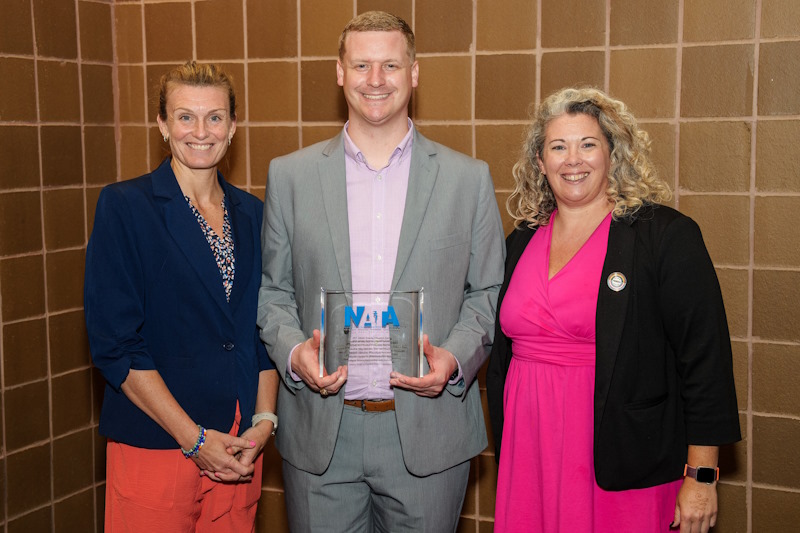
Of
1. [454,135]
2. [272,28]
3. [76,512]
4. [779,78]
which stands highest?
[272,28]

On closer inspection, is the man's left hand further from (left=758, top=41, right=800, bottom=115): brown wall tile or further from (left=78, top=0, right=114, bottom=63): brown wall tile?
(left=78, top=0, right=114, bottom=63): brown wall tile

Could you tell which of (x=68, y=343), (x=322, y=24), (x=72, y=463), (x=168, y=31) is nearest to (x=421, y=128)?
(x=322, y=24)

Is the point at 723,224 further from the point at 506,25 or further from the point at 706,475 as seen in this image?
the point at 706,475

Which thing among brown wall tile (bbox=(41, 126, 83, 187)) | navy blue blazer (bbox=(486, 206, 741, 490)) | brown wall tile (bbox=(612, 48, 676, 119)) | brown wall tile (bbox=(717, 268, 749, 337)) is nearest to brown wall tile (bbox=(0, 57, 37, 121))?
brown wall tile (bbox=(41, 126, 83, 187))

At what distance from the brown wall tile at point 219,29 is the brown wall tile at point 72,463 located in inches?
64.9

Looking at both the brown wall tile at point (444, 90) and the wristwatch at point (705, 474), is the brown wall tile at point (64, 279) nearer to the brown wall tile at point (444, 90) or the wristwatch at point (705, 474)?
the brown wall tile at point (444, 90)

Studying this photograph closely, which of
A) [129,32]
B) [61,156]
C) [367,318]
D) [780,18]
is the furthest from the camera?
[129,32]

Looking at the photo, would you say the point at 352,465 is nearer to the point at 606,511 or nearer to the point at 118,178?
the point at 606,511

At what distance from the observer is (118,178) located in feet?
12.1

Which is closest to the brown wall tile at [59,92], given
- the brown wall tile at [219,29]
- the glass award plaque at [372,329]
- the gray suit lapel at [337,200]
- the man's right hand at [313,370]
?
the brown wall tile at [219,29]

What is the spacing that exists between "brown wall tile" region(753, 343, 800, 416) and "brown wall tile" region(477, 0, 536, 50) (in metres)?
1.36

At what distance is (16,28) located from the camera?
3.15 metres

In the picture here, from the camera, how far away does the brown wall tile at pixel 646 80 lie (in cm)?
296

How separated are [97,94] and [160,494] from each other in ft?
6.56
